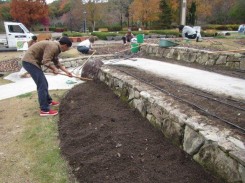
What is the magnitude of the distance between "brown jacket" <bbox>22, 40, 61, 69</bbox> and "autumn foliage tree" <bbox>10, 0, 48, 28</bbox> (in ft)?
93.5

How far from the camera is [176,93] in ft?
15.4

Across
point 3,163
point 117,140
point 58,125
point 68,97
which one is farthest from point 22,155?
point 68,97

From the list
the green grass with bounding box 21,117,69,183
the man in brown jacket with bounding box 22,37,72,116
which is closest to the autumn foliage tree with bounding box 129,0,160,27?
the man in brown jacket with bounding box 22,37,72,116

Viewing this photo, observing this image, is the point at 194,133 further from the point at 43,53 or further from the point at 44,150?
the point at 43,53

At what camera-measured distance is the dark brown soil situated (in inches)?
121

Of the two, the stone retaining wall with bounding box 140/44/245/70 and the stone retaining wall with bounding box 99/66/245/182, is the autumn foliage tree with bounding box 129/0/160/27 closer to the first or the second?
the stone retaining wall with bounding box 140/44/245/70

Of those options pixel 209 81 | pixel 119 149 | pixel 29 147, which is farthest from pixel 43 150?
pixel 209 81

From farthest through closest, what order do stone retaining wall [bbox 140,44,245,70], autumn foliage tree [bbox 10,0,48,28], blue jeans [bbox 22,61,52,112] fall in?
autumn foliage tree [bbox 10,0,48,28] < stone retaining wall [bbox 140,44,245,70] < blue jeans [bbox 22,61,52,112]

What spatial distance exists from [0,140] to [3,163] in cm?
85

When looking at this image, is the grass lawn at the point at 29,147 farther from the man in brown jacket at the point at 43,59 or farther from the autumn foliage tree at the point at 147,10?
the autumn foliage tree at the point at 147,10

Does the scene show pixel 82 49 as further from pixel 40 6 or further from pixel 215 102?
pixel 40 6

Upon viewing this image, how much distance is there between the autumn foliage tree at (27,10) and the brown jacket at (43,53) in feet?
93.5

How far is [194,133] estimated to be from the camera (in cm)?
310

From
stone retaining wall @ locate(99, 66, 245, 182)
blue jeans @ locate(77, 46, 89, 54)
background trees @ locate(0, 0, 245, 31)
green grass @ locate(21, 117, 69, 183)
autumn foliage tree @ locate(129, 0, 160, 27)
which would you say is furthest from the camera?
autumn foliage tree @ locate(129, 0, 160, 27)
